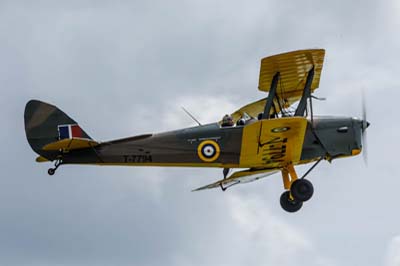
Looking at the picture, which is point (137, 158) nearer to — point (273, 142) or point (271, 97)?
point (273, 142)

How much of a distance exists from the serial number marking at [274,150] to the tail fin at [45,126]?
11.9 feet

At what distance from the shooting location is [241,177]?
1950 centimetres

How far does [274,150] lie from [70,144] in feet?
13.4

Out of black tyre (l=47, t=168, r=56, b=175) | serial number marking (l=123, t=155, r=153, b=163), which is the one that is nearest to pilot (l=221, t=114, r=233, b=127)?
serial number marking (l=123, t=155, r=153, b=163)

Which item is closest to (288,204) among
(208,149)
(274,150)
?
(274,150)

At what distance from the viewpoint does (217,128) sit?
17922mm

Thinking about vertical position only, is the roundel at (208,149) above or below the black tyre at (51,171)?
above

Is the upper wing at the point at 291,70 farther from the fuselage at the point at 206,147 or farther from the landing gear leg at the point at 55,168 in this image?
the landing gear leg at the point at 55,168

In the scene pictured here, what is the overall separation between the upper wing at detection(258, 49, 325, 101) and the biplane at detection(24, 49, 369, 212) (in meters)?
0.02

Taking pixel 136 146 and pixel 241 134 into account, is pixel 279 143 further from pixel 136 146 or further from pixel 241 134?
pixel 136 146

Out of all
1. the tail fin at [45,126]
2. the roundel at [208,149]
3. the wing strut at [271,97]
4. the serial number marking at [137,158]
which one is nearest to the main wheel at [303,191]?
the wing strut at [271,97]

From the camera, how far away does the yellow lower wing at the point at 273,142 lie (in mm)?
16875

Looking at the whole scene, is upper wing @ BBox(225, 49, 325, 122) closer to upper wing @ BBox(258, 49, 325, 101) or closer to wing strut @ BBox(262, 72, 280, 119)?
upper wing @ BBox(258, 49, 325, 101)

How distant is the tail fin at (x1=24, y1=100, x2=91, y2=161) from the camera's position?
1800 centimetres
